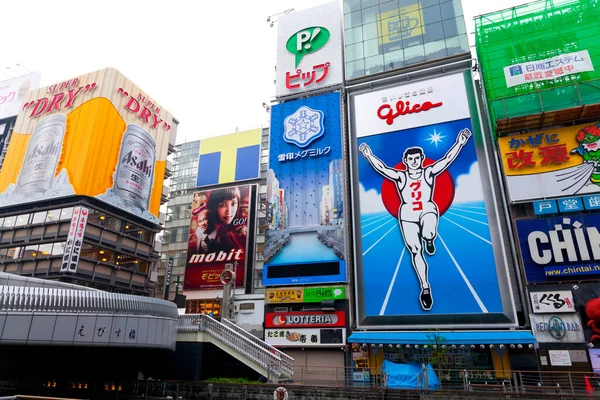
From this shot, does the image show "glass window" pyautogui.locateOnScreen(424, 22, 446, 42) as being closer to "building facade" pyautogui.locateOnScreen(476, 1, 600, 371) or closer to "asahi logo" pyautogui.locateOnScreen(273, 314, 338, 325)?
"building facade" pyautogui.locateOnScreen(476, 1, 600, 371)

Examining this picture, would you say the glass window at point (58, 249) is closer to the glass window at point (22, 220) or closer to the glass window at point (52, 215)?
the glass window at point (52, 215)

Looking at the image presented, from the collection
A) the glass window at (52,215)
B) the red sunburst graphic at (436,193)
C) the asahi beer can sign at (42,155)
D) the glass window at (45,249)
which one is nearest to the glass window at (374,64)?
the red sunburst graphic at (436,193)

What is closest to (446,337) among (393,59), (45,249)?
(393,59)

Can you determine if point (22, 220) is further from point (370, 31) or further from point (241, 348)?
point (370, 31)

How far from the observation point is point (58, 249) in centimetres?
4322

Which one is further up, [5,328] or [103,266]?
[103,266]

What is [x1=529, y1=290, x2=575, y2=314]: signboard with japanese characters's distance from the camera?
2697cm

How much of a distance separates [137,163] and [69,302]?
36.4 metres

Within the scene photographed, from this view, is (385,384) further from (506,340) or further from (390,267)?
(390,267)

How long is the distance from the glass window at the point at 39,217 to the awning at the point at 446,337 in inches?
1428

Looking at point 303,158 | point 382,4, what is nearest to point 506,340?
point 303,158

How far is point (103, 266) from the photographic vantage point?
4509 centimetres

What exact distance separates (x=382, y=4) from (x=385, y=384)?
126 ft

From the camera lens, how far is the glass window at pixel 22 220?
154 feet
